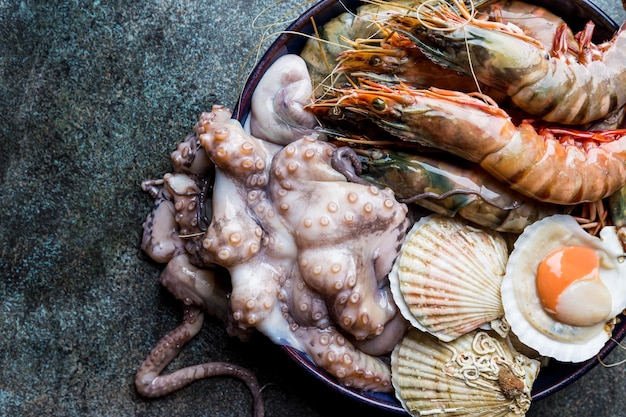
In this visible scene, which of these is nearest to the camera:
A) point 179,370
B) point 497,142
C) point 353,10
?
point 497,142

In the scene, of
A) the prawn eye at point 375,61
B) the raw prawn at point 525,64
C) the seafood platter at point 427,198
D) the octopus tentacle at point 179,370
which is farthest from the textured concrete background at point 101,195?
the raw prawn at point 525,64

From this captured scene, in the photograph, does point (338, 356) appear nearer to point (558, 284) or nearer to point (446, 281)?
point (446, 281)

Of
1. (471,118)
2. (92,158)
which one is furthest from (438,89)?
(92,158)

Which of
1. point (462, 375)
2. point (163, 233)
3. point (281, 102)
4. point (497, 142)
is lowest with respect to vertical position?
point (462, 375)

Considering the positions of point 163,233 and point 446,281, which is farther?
point 163,233

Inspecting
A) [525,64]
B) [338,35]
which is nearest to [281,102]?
[338,35]

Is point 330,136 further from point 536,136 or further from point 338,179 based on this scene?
point 536,136

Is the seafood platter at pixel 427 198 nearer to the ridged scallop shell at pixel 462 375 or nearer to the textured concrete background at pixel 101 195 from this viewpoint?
the ridged scallop shell at pixel 462 375
